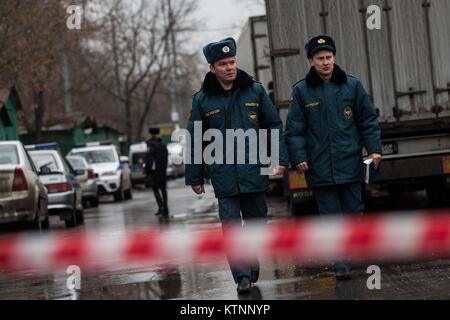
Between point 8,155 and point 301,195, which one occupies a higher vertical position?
point 8,155

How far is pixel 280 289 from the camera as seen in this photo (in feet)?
26.4

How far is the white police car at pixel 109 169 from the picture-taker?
33.0 metres

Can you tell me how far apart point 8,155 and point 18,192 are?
111cm

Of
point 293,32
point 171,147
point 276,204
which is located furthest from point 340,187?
point 171,147

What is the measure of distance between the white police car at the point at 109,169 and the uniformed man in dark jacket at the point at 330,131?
80.4 feet

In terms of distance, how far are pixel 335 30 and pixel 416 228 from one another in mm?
6395

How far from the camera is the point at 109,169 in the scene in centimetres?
3334

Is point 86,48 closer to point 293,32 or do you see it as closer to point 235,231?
point 293,32

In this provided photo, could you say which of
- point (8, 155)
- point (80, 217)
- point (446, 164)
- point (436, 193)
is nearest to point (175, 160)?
point (80, 217)

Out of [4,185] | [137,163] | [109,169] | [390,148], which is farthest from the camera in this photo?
[137,163]

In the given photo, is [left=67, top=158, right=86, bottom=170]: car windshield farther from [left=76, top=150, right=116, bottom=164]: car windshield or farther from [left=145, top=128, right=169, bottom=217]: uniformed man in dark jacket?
[left=145, top=128, right=169, bottom=217]: uniformed man in dark jacket

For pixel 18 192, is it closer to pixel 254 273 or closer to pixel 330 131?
pixel 254 273

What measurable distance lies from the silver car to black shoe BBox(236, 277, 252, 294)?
7.64 metres

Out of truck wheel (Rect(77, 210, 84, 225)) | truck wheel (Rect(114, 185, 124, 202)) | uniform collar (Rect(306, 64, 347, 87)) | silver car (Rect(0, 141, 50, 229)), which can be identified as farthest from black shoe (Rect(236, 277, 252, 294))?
truck wheel (Rect(114, 185, 124, 202))
